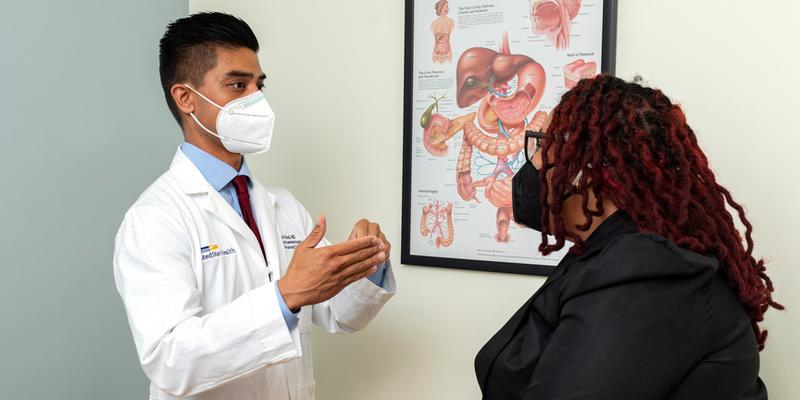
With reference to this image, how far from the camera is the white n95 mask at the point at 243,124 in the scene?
1572 millimetres

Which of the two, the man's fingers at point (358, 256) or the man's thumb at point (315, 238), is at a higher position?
the man's thumb at point (315, 238)

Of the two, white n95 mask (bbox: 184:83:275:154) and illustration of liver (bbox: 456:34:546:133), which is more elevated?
illustration of liver (bbox: 456:34:546:133)

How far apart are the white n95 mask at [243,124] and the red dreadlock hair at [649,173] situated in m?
0.77

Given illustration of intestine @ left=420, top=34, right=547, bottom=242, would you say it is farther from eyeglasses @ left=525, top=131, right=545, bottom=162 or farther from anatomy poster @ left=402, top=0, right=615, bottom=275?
eyeglasses @ left=525, top=131, right=545, bottom=162

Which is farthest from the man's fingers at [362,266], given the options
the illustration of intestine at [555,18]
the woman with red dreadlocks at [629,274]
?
the illustration of intestine at [555,18]

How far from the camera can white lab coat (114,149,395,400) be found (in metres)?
1.25

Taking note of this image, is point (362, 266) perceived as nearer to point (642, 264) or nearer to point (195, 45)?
point (642, 264)

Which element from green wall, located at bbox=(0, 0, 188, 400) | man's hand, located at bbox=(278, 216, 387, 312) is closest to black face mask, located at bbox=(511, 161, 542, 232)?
man's hand, located at bbox=(278, 216, 387, 312)

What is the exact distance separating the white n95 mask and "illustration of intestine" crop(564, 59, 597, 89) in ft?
2.49

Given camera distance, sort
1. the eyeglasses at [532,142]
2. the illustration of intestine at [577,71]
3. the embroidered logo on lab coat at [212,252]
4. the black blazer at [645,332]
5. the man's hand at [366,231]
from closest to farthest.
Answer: the black blazer at [645,332] < the eyeglasses at [532,142] < the embroidered logo on lab coat at [212,252] < the man's hand at [366,231] < the illustration of intestine at [577,71]

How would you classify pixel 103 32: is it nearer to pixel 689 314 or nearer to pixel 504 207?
pixel 504 207

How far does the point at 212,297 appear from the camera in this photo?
1452 millimetres

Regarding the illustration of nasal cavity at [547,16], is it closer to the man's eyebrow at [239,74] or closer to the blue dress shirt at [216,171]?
the man's eyebrow at [239,74]

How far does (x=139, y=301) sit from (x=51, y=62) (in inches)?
37.2
